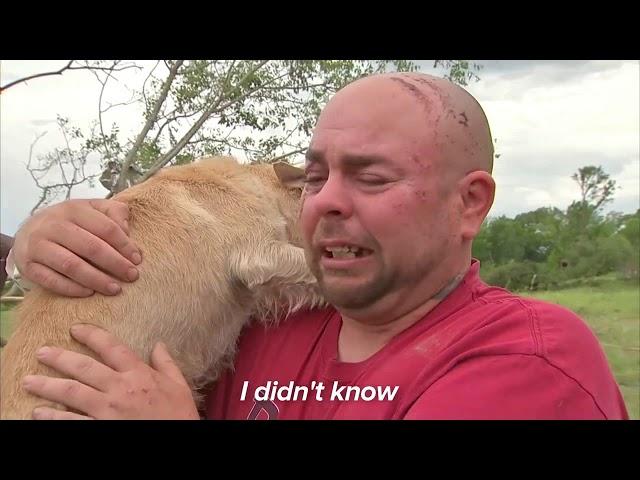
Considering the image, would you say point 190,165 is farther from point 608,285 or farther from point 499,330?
point 608,285

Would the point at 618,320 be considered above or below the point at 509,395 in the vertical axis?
above

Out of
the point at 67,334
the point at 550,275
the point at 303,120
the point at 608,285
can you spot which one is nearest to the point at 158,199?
the point at 67,334

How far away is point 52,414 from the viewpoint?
184 cm

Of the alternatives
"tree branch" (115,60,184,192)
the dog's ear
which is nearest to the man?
the dog's ear

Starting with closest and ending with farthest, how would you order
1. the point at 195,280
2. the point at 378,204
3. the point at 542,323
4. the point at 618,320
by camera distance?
the point at 542,323
the point at 378,204
the point at 195,280
the point at 618,320

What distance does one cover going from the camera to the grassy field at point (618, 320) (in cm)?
704

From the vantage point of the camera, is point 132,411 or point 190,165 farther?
point 190,165

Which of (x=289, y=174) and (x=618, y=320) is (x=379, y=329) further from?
(x=618, y=320)

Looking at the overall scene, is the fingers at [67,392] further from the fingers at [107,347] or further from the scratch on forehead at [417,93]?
the scratch on forehead at [417,93]

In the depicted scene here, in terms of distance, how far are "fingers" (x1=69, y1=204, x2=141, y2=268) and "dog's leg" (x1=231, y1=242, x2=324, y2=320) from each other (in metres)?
0.48

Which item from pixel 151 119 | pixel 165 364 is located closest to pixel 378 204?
pixel 165 364

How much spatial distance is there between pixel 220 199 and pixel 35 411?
1138 mm

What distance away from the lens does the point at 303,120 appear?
18.1 feet

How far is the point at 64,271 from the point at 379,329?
3.60 feet
